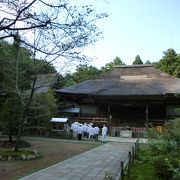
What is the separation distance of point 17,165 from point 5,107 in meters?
8.70

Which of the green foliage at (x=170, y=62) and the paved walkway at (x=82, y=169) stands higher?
the green foliage at (x=170, y=62)

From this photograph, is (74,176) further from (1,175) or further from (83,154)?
(83,154)

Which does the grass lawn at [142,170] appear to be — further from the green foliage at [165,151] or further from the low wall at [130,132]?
the low wall at [130,132]

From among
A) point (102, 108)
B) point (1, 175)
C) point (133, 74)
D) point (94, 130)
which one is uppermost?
point (133, 74)

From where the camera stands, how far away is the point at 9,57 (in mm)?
18406

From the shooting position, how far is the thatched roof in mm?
33375

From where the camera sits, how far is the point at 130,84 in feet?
120

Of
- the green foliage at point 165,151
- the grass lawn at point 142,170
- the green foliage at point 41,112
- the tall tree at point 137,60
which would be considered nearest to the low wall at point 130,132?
the green foliage at point 41,112

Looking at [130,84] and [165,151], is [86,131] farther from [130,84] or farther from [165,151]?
[165,151]

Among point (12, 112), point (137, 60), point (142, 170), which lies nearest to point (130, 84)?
point (12, 112)

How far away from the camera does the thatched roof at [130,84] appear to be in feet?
109

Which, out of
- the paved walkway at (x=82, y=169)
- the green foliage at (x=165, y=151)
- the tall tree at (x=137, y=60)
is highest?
the tall tree at (x=137, y=60)

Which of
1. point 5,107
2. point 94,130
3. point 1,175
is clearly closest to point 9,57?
point 5,107

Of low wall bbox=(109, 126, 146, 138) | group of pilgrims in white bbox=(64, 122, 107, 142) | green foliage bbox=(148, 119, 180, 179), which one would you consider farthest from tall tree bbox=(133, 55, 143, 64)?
green foliage bbox=(148, 119, 180, 179)
